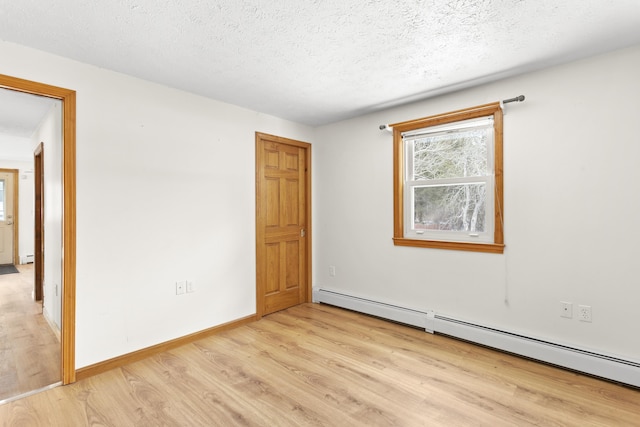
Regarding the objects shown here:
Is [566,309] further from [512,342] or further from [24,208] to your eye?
[24,208]

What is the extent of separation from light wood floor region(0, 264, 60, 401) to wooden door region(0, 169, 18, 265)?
313 cm

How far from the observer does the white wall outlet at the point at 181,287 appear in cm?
284

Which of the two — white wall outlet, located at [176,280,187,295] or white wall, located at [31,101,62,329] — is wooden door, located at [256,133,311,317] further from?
white wall, located at [31,101,62,329]

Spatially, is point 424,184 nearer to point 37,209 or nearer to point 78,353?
point 78,353

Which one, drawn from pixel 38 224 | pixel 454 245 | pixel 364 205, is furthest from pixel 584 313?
pixel 38 224

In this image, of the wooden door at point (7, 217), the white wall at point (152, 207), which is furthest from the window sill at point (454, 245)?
the wooden door at point (7, 217)

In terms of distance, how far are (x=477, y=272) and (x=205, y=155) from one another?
282 centimetres

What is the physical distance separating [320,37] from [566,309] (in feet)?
8.93

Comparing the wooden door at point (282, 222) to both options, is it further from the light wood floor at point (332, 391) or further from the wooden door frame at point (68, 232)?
the wooden door frame at point (68, 232)

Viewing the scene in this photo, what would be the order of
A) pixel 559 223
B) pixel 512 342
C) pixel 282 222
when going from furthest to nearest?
pixel 282 222, pixel 512 342, pixel 559 223

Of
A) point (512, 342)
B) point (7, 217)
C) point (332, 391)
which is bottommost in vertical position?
point (332, 391)

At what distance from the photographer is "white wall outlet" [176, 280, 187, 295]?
9.31ft

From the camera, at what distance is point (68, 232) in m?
2.24

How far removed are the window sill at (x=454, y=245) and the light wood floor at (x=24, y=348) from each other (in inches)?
124
